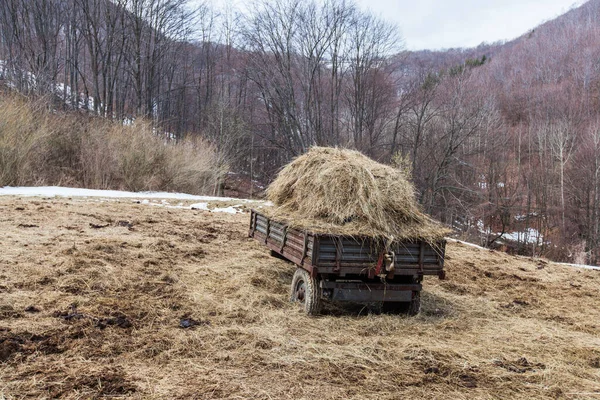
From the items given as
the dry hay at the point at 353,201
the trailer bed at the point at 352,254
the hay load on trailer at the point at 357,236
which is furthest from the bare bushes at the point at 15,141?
the trailer bed at the point at 352,254

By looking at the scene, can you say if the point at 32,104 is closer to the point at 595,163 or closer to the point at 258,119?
the point at 258,119

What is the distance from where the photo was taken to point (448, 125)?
3384cm

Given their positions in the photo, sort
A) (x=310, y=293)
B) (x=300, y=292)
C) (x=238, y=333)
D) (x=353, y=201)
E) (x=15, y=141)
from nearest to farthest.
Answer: (x=238, y=333)
(x=310, y=293)
(x=353, y=201)
(x=300, y=292)
(x=15, y=141)

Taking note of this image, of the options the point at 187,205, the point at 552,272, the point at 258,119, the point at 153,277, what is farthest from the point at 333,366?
the point at 258,119

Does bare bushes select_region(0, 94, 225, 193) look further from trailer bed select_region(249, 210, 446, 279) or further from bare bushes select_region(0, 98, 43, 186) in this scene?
trailer bed select_region(249, 210, 446, 279)

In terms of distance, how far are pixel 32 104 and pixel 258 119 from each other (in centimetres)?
2767

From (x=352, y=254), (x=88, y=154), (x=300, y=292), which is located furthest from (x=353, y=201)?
(x=88, y=154)

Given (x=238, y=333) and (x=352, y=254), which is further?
(x=352, y=254)

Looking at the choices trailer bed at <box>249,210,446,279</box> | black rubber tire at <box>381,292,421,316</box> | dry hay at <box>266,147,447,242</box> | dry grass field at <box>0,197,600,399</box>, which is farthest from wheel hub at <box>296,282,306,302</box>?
black rubber tire at <box>381,292,421,316</box>

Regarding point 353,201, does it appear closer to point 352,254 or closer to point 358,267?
point 352,254

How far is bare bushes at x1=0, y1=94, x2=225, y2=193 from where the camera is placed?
619 inches

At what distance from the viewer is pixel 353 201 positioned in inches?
219

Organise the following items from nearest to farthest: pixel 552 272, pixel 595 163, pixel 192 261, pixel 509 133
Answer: pixel 192 261, pixel 552 272, pixel 595 163, pixel 509 133

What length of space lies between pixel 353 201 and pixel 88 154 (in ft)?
52.6
